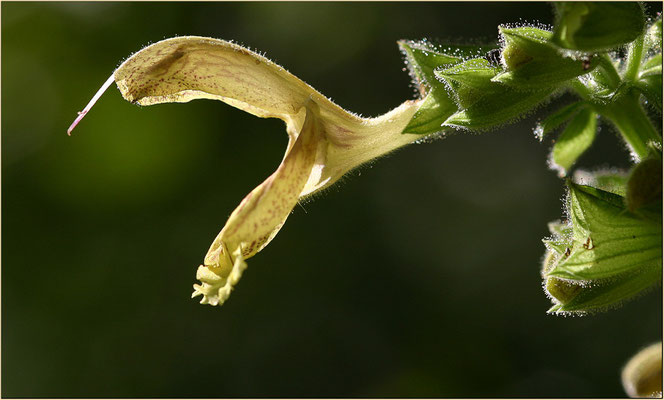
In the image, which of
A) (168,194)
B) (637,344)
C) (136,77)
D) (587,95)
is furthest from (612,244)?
(637,344)

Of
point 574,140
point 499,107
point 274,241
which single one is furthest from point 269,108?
point 274,241

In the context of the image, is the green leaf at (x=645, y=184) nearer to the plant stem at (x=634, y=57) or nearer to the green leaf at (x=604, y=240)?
the green leaf at (x=604, y=240)

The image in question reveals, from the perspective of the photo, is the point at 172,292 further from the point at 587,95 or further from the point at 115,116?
the point at 587,95

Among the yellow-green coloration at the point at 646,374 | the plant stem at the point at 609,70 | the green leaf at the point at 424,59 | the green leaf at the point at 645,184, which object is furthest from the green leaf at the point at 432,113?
the yellow-green coloration at the point at 646,374

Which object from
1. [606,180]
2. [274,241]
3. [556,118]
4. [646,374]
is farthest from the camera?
[274,241]

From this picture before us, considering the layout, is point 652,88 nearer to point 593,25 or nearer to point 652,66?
point 652,66

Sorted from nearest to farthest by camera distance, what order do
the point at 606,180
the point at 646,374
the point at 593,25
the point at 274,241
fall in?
1. the point at 593,25
2. the point at 606,180
3. the point at 646,374
4. the point at 274,241

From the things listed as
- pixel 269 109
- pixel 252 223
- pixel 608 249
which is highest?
pixel 269 109

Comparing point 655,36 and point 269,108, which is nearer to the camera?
point 655,36
